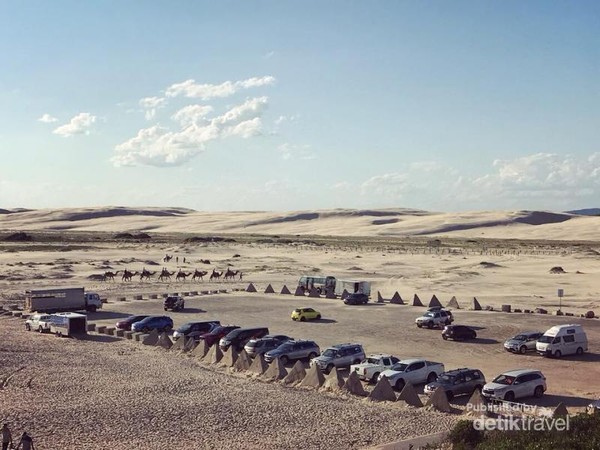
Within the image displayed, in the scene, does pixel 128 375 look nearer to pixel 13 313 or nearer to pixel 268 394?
pixel 268 394

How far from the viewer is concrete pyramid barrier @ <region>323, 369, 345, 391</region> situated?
81.0ft

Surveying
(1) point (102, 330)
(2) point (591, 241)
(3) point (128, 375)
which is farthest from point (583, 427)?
(2) point (591, 241)

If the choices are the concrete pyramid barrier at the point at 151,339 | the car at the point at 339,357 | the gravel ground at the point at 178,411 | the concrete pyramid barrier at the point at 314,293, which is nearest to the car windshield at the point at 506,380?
the gravel ground at the point at 178,411

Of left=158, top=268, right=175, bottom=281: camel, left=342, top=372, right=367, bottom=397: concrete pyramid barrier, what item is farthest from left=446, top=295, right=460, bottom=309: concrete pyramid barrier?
A: left=158, top=268, right=175, bottom=281: camel

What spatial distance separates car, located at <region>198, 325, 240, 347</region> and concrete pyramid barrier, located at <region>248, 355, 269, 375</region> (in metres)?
6.06

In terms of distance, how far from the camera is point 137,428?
66.1 ft

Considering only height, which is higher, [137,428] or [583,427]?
[583,427]

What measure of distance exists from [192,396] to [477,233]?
6337 inches

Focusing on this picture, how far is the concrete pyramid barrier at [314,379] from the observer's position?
2522cm

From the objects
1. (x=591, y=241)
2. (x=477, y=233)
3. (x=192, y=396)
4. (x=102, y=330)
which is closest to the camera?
(x=192, y=396)

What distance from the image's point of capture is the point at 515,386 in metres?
23.6

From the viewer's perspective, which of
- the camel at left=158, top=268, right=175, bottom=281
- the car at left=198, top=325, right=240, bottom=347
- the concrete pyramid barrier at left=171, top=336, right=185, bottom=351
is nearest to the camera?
the concrete pyramid barrier at left=171, top=336, right=185, bottom=351

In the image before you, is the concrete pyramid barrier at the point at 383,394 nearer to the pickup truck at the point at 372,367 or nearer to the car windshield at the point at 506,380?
the pickup truck at the point at 372,367

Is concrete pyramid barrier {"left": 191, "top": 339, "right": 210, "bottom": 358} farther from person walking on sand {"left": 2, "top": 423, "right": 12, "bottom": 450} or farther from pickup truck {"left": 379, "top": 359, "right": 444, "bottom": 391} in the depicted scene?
person walking on sand {"left": 2, "top": 423, "right": 12, "bottom": 450}
